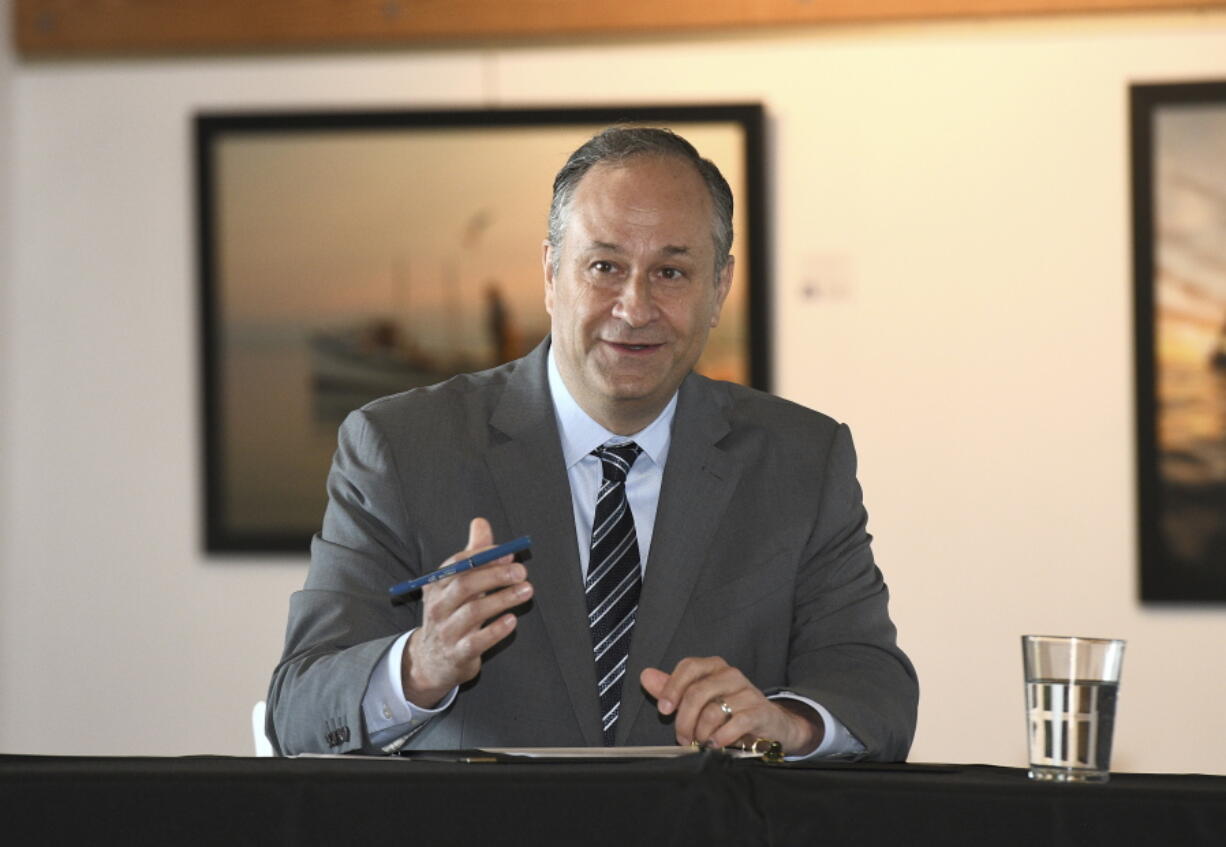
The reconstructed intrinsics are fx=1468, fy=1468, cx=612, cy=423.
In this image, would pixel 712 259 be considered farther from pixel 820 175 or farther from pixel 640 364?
pixel 820 175

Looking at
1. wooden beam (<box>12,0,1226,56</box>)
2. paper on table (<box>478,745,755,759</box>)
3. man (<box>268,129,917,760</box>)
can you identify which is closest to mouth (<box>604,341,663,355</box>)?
man (<box>268,129,917,760</box>)

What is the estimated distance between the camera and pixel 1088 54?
3.66 m

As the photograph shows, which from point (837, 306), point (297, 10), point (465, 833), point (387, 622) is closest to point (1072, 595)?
point (837, 306)

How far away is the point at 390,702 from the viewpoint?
173 centimetres

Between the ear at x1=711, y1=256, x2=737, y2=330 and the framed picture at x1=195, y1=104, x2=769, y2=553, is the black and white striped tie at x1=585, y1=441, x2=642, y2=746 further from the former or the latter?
the framed picture at x1=195, y1=104, x2=769, y2=553

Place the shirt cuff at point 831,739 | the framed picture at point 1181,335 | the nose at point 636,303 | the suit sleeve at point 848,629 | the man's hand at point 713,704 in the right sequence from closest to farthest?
the man's hand at point 713,704
the shirt cuff at point 831,739
the suit sleeve at point 848,629
the nose at point 636,303
the framed picture at point 1181,335

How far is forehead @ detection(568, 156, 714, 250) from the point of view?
2082 millimetres

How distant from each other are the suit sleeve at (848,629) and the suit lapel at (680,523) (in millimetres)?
159

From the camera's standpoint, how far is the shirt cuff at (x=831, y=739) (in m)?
1.79

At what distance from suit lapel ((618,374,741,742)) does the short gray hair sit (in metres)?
0.23

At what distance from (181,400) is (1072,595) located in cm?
235

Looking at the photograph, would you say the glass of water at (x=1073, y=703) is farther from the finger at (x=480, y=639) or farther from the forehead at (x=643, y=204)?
the forehead at (x=643, y=204)

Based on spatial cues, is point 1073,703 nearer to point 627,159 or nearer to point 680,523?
point 680,523

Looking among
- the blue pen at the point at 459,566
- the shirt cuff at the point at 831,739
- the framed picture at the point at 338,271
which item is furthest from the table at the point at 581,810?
the framed picture at the point at 338,271
